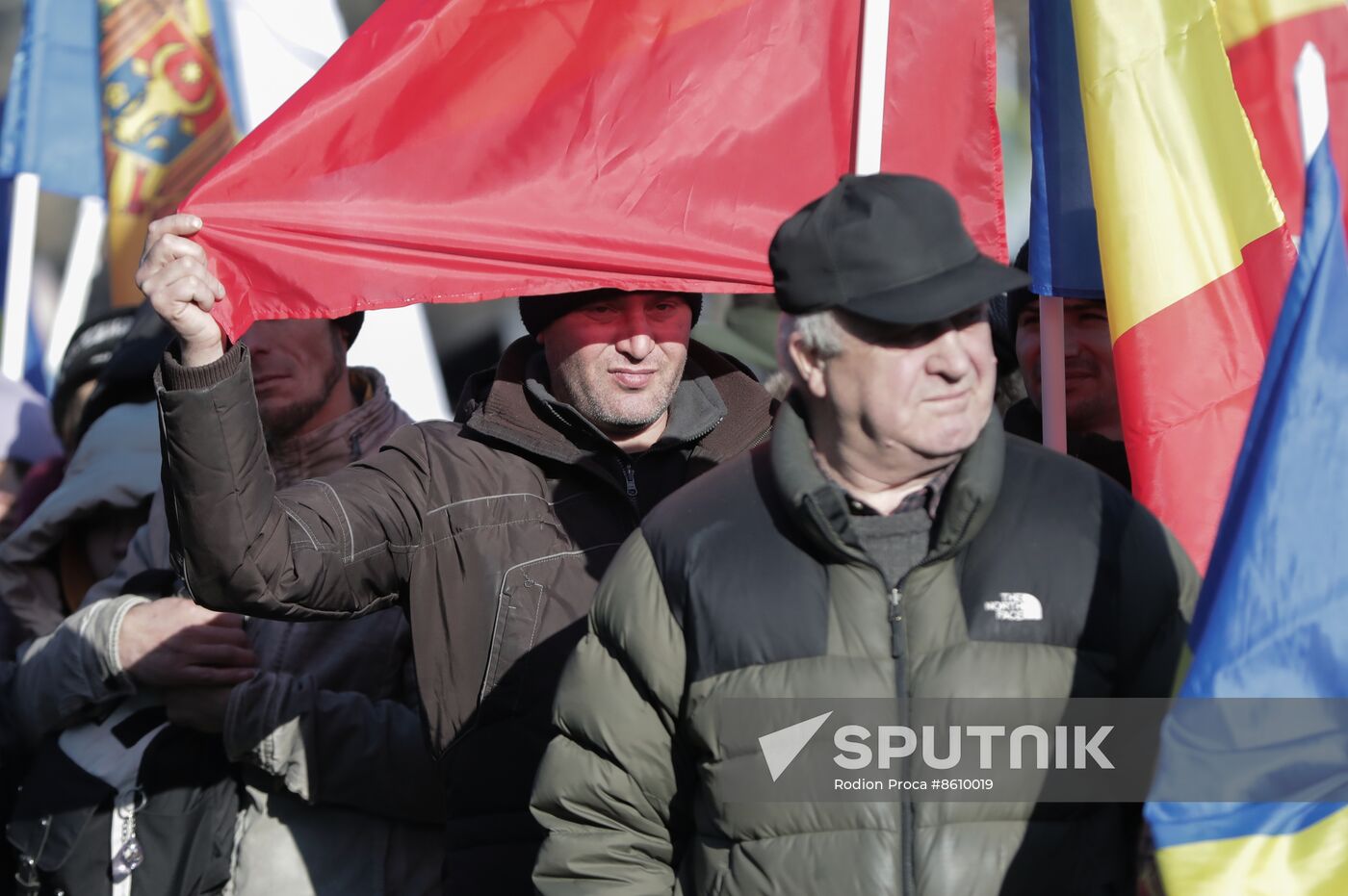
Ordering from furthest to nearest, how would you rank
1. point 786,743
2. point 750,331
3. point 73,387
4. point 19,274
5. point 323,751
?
point 750,331
point 19,274
point 73,387
point 323,751
point 786,743

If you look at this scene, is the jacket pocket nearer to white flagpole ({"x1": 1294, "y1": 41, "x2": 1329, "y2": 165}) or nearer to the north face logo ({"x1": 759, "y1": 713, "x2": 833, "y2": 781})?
the north face logo ({"x1": 759, "y1": 713, "x2": 833, "y2": 781})

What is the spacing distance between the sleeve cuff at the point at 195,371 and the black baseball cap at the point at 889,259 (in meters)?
1.05

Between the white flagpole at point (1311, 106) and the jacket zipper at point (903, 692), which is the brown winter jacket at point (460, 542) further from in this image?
the white flagpole at point (1311, 106)

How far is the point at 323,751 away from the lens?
3.90 m

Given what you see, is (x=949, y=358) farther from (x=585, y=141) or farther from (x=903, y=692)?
(x=585, y=141)

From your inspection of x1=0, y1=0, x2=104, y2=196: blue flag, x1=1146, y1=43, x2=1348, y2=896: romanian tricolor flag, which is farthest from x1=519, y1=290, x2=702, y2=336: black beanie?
x1=0, y1=0, x2=104, y2=196: blue flag

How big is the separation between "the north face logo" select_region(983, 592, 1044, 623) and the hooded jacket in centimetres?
167

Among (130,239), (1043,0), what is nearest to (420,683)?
(1043,0)

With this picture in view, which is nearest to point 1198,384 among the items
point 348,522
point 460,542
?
point 460,542

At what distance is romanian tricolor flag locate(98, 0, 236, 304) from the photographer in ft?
22.4

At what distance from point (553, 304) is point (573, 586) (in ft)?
2.09

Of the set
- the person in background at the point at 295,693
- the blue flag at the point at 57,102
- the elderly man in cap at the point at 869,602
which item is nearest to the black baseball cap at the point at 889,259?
the elderly man in cap at the point at 869,602

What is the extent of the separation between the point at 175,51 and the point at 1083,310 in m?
4.18

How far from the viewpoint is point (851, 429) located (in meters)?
2.68
